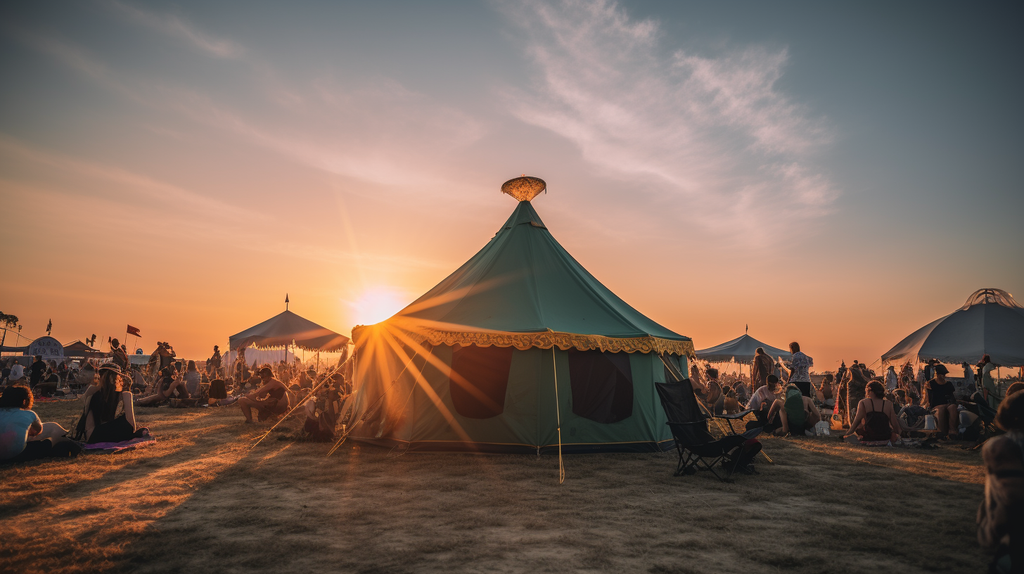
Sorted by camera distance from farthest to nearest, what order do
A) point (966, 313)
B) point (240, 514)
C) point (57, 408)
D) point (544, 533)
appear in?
1. point (966, 313)
2. point (57, 408)
3. point (240, 514)
4. point (544, 533)

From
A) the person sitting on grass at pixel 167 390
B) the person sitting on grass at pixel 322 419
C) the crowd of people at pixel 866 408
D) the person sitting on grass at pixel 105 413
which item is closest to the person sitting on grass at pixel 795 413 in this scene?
the crowd of people at pixel 866 408

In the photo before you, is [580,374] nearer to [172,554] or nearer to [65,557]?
[172,554]

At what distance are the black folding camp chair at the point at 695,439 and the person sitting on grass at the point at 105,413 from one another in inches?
322

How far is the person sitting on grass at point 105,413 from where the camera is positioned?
24.9 ft

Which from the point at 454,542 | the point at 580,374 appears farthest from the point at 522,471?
the point at 454,542

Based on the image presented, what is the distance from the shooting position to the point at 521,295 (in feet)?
30.3

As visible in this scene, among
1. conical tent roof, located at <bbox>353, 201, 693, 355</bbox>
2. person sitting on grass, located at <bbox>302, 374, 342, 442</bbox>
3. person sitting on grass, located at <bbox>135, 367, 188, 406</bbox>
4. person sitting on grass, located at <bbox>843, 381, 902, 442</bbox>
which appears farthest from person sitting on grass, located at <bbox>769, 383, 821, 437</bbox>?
person sitting on grass, located at <bbox>135, 367, 188, 406</bbox>

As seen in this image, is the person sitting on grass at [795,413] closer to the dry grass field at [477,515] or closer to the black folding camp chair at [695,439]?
the dry grass field at [477,515]

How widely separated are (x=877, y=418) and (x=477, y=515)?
840cm

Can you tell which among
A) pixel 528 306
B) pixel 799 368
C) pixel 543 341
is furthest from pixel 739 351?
pixel 543 341

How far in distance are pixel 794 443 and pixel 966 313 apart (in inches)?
567

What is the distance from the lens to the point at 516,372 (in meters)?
8.27

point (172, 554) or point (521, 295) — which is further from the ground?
point (521, 295)

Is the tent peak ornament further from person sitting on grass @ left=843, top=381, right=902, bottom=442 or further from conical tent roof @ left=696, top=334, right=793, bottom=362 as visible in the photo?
conical tent roof @ left=696, top=334, right=793, bottom=362
